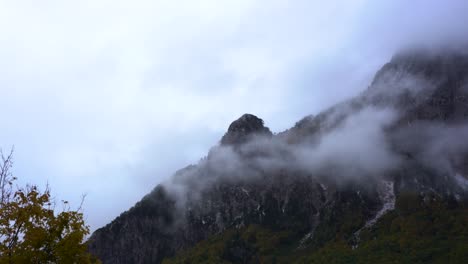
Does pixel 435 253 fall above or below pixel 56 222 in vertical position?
below

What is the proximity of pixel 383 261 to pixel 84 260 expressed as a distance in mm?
182993

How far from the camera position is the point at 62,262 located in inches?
984

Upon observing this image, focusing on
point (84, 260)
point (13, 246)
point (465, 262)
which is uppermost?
point (13, 246)

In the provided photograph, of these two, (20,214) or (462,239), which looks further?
(462,239)

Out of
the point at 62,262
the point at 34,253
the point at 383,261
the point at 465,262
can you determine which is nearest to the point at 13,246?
the point at 34,253

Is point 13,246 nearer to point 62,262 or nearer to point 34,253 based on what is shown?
point 34,253

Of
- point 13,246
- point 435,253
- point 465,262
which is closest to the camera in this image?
point 13,246

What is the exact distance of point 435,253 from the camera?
607 feet

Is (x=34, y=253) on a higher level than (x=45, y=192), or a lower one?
lower

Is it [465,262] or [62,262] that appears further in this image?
[465,262]

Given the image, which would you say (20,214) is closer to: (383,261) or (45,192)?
(45,192)

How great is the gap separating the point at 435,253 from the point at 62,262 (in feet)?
616

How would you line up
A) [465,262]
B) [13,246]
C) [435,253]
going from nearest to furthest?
1. [13,246]
2. [465,262]
3. [435,253]

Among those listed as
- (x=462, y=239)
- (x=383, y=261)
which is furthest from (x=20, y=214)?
(x=462, y=239)
